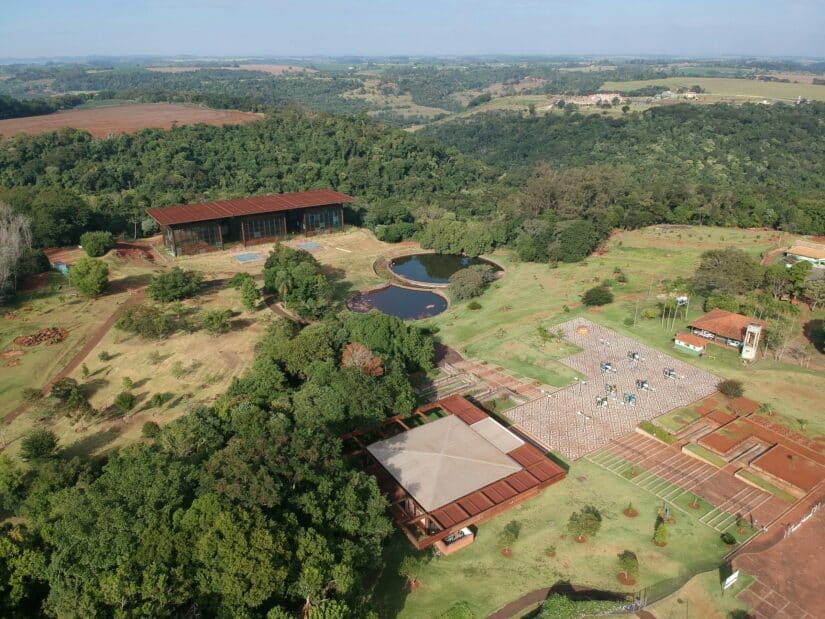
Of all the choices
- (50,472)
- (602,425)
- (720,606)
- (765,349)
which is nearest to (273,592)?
(50,472)

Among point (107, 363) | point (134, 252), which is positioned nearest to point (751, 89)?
point (134, 252)

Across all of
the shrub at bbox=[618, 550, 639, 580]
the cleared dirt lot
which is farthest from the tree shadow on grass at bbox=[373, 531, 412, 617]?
the cleared dirt lot

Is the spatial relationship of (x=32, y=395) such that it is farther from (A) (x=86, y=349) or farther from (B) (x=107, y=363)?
(A) (x=86, y=349)

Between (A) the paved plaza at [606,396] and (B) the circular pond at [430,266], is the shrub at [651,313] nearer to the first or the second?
(A) the paved plaza at [606,396]

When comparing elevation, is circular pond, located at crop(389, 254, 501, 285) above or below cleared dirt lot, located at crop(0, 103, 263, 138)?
below

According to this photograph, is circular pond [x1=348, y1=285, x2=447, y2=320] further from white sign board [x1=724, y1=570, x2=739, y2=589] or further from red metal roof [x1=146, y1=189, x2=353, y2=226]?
white sign board [x1=724, y1=570, x2=739, y2=589]
